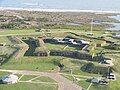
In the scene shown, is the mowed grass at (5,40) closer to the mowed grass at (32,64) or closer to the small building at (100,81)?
the mowed grass at (32,64)

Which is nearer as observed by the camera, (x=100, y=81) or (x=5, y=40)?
(x=100, y=81)

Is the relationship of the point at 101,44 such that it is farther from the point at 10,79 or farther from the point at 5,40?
the point at 10,79

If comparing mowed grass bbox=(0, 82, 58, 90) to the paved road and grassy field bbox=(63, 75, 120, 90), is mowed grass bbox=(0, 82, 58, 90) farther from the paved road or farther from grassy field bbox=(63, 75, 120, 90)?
grassy field bbox=(63, 75, 120, 90)

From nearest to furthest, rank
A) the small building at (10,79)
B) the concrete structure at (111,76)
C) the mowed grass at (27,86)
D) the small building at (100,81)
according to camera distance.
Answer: the mowed grass at (27,86), the small building at (10,79), the small building at (100,81), the concrete structure at (111,76)

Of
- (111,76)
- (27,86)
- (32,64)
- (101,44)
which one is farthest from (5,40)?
(111,76)

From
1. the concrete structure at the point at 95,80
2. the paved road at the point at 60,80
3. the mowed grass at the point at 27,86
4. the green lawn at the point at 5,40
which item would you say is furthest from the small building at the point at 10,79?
the green lawn at the point at 5,40

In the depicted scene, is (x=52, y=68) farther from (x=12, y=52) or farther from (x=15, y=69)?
(x=12, y=52)

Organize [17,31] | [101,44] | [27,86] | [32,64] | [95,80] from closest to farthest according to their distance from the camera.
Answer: [27,86], [95,80], [32,64], [101,44], [17,31]

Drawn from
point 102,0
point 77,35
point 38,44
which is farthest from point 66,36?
point 102,0

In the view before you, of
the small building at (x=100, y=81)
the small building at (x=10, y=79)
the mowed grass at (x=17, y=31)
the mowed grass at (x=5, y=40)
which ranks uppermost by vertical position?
the small building at (x=10, y=79)
